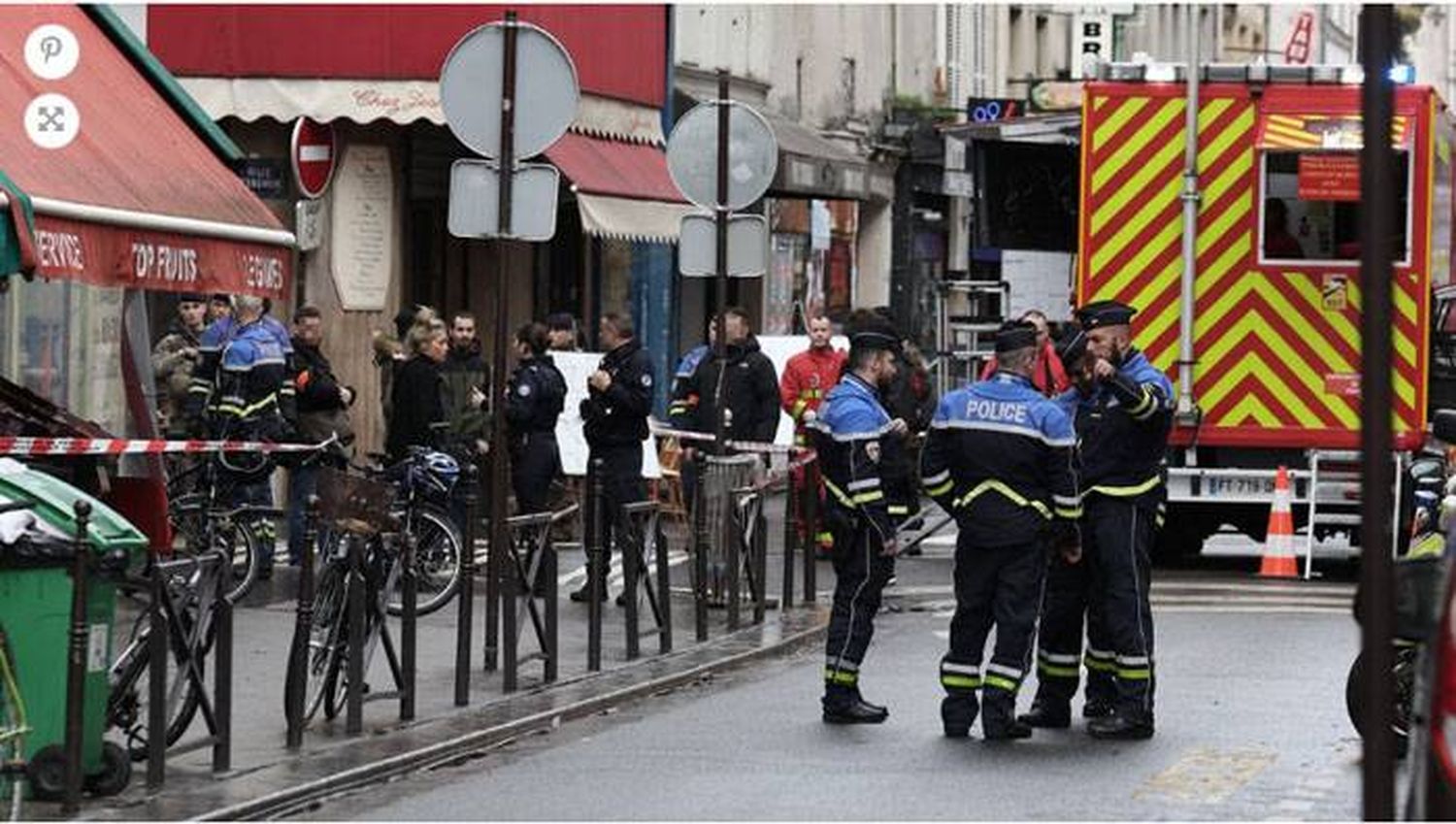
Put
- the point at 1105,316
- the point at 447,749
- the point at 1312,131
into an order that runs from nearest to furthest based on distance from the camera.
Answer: the point at 447,749
the point at 1105,316
the point at 1312,131

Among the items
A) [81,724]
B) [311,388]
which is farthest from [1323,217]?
[81,724]

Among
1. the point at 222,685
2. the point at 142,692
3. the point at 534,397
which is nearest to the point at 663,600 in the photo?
the point at 534,397

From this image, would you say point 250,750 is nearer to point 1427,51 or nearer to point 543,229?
point 543,229

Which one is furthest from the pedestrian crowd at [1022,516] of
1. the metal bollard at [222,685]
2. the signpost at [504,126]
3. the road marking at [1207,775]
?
the metal bollard at [222,685]

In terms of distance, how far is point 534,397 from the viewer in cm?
2048

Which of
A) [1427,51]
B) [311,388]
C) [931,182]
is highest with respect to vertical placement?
[1427,51]

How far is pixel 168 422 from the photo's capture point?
22.0m

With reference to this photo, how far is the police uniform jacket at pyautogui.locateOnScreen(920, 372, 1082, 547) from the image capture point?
43.9 feet

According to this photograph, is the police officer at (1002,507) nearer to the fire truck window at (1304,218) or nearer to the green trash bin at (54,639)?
the green trash bin at (54,639)

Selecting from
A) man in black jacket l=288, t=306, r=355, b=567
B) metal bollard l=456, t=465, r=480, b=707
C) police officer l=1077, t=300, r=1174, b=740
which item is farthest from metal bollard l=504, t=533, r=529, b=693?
man in black jacket l=288, t=306, r=355, b=567

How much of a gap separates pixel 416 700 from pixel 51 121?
3640mm

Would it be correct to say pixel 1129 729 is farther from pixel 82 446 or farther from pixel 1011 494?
pixel 82 446

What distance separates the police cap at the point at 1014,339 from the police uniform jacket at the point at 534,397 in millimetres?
7256

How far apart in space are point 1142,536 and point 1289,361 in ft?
27.9
